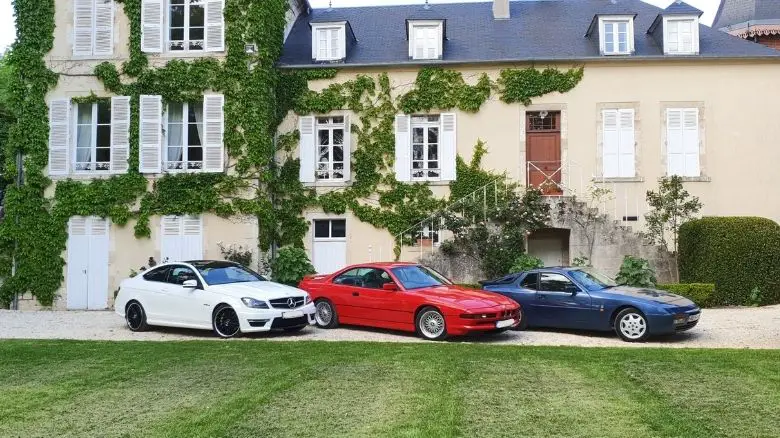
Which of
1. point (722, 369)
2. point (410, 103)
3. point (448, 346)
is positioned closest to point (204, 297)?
point (448, 346)

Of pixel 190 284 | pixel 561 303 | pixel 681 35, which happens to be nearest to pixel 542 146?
pixel 681 35

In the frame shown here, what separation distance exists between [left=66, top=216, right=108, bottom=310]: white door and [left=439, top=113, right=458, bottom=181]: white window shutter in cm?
938

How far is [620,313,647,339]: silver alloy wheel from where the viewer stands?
39.6ft

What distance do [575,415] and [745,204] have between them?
15.9 m

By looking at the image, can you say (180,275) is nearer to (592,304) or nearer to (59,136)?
(592,304)

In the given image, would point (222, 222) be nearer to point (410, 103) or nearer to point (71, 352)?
point (410, 103)

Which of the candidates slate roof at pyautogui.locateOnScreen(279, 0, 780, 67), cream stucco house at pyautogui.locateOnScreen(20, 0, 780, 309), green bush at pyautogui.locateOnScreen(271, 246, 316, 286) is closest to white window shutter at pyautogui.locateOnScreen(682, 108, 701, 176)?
cream stucco house at pyautogui.locateOnScreen(20, 0, 780, 309)

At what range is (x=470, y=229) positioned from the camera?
60.3 ft

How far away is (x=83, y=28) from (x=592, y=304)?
51.0 ft

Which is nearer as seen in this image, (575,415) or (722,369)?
(575,415)

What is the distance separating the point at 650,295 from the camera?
12578 mm

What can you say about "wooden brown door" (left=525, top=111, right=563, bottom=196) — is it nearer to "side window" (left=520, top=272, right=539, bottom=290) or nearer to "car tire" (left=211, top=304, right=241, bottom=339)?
"side window" (left=520, top=272, right=539, bottom=290)

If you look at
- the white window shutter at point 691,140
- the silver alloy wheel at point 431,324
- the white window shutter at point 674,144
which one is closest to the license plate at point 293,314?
the silver alloy wheel at point 431,324

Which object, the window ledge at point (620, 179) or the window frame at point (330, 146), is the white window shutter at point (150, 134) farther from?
the window ledge at point (620, 179)
